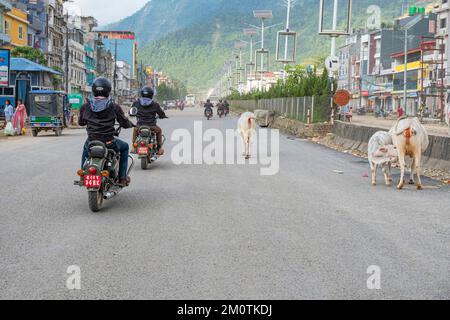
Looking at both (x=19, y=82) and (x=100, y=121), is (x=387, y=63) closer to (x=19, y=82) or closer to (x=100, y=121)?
(x=19, y=82)

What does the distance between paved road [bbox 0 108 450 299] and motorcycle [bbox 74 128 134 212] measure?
9.3 inches

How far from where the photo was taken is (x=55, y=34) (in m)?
77.1

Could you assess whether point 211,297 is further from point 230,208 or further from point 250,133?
point 250,133

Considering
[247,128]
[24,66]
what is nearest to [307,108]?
[247,128]

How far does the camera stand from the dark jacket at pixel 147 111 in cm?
1427

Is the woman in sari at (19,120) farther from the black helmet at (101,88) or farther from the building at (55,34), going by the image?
the building at (55,34)

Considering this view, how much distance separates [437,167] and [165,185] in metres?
6.47

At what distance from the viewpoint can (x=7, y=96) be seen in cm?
3766

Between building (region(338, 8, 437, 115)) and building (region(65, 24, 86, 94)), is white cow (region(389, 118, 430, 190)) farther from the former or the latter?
building (region(65, 24, 86, 94))

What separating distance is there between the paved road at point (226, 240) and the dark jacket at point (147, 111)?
244 centimetres

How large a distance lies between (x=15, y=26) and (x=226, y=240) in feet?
187

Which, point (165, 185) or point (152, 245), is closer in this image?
point (152, 245)

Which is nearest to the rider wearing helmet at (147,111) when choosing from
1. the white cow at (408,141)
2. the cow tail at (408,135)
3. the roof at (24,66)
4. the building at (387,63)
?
the white cow at (408,141)
